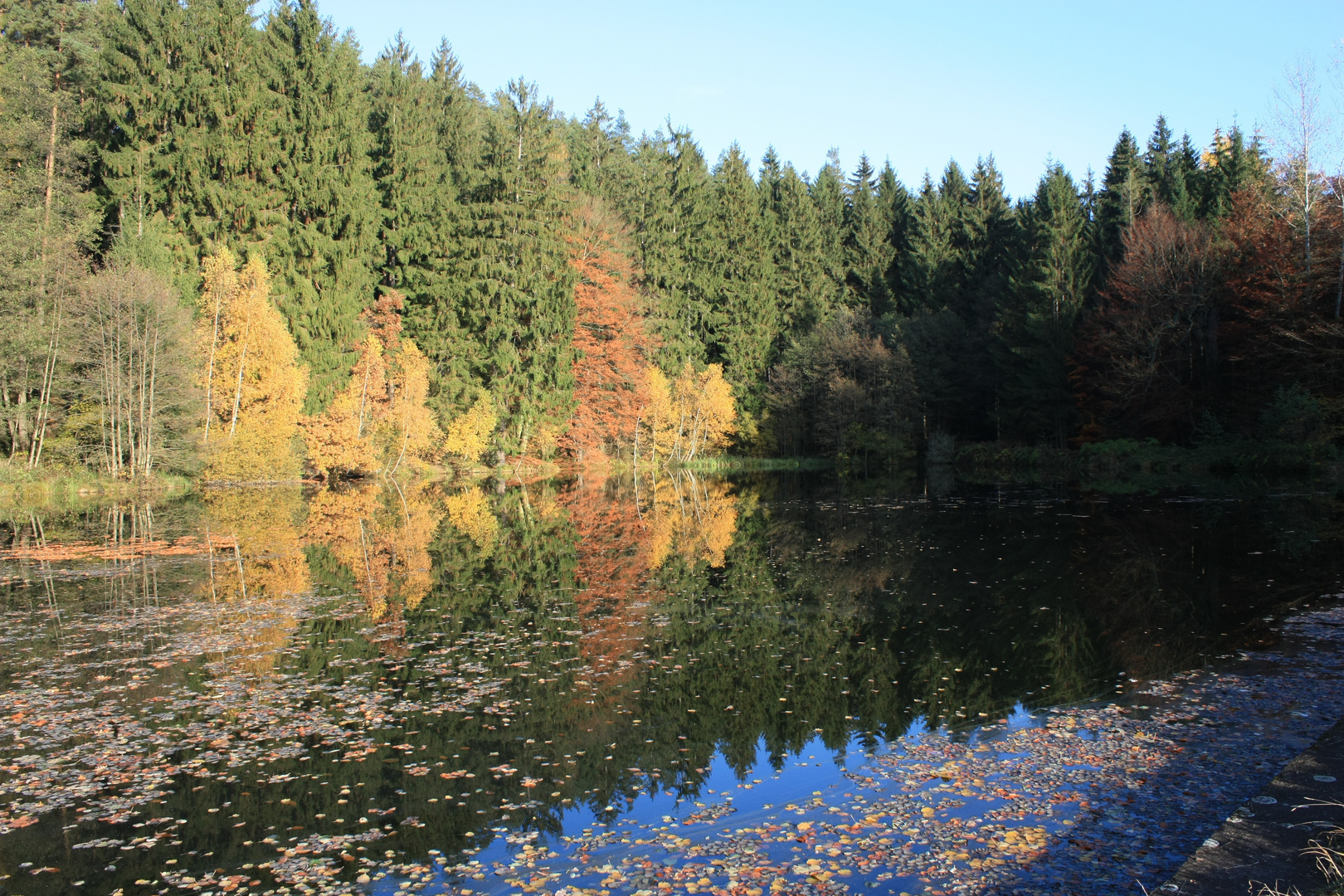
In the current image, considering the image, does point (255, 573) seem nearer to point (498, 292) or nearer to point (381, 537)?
point (381, 537)

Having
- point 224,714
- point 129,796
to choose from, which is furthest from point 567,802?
point 224,714

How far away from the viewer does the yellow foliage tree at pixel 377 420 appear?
38.4 m

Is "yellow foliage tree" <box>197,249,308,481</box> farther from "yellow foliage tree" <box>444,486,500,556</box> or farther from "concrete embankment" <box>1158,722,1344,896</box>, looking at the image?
"concrete embankment" <box>1158,722,1344,896</box>

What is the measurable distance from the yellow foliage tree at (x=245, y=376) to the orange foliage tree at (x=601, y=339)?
16.7m

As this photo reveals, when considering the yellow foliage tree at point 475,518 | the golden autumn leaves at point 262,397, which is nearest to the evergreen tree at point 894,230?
the golden autumn leaves at point 262,397

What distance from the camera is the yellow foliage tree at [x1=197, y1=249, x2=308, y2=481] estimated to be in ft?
112

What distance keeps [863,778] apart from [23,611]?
517 inches

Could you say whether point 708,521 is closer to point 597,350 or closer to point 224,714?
point 224,714

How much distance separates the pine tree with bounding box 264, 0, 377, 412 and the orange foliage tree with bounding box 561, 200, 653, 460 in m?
11.7

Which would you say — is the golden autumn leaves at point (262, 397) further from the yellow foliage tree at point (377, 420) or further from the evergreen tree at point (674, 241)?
the evergreen tree at point (674, 241)

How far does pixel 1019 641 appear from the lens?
444 inches

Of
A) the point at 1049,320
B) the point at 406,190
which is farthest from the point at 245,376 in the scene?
the point at 1049,320

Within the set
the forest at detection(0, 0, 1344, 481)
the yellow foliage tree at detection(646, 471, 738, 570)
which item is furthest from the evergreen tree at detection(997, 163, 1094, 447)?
the yellow foliage tree at detection(646, 471, 738, 570)

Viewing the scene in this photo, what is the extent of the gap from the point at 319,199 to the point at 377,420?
10747 mm
